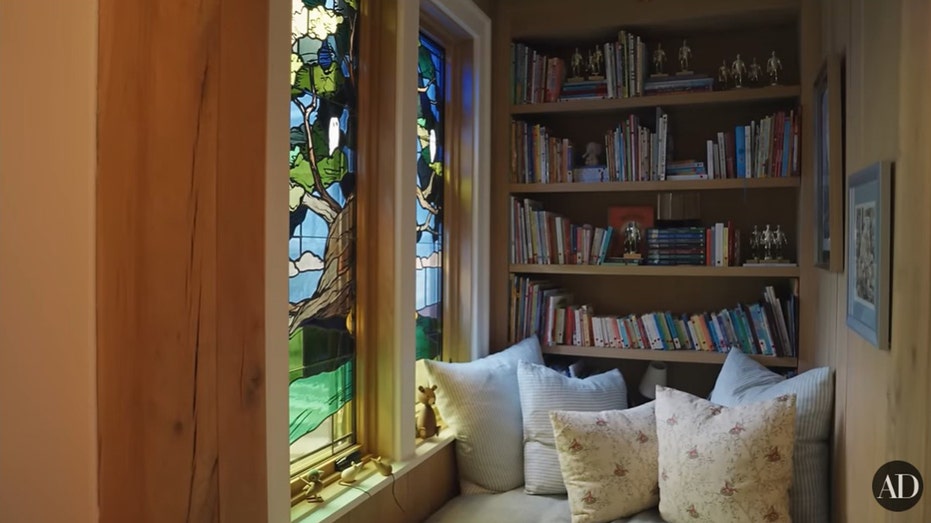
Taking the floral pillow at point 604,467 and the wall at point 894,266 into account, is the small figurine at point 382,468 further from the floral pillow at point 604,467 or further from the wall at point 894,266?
the wall at point 894,266

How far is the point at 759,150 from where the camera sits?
98.6 inches

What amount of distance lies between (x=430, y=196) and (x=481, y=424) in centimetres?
90

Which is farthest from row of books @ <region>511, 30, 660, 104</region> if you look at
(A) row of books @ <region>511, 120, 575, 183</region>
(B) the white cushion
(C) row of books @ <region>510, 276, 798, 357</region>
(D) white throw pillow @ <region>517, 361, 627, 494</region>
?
(B) the white cushion

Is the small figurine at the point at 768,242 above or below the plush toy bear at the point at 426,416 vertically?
above

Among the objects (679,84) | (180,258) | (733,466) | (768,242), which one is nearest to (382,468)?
(733,466)

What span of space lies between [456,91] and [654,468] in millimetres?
1644

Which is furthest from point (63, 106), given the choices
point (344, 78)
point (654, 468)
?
point (654, 468)

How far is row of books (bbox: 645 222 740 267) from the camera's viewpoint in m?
2.59

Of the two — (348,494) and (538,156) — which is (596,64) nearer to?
(538,156)

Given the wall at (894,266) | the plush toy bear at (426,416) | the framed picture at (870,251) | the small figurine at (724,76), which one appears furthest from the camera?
the small figurine at (724,76)

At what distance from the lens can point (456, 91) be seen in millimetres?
2732

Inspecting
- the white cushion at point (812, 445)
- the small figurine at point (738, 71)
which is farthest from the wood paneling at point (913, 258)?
the small figurine at point (738, 71)

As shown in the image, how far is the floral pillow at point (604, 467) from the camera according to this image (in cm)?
204

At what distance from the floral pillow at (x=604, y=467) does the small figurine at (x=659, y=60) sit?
5.01 feet
